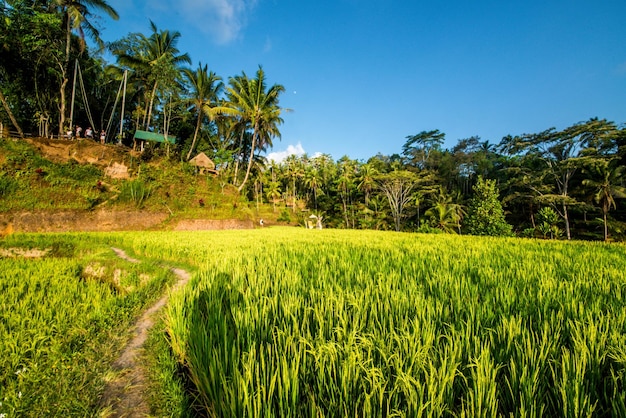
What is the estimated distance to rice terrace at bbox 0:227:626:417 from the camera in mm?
1105

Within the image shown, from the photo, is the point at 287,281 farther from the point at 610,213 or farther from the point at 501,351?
the point at 610,213

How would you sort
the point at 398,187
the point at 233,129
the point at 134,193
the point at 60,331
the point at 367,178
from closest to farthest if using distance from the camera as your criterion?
the point at 60,331, the point at 134,193, the point at 233,129, the point at 398,187, the point at 367,178

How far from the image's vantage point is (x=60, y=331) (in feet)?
8.54

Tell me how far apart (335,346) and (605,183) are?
29069 millimetres

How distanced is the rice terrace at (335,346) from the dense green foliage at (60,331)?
2 cm

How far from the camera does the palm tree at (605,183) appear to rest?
19.2 meters

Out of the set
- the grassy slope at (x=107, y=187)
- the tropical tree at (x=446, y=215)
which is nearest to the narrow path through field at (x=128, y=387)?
the grassy slope at (x=107, y=187)

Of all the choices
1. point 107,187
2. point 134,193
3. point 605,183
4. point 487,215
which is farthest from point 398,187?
point 107,187

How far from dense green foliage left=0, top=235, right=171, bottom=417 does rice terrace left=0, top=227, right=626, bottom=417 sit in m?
0.02

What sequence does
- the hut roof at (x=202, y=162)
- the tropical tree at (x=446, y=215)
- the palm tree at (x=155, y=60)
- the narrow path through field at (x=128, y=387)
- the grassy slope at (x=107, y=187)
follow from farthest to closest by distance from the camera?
1. the hut roof at (x=202, y=162)
2. the tropical tree at (x=446, y=215)
3. the palm tree at (x=155, y=60)
4. the grassy slope at (x=107, y=187)
5. the narrow path through field at (x=128, y=387)

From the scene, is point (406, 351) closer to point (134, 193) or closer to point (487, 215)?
point (134, 193)

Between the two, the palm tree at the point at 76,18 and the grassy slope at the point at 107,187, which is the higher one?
the palm tree at the point at 76,18

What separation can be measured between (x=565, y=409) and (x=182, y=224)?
1552 cm

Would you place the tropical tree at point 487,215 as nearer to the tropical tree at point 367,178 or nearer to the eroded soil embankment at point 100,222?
the tropical tree at point 367,178
